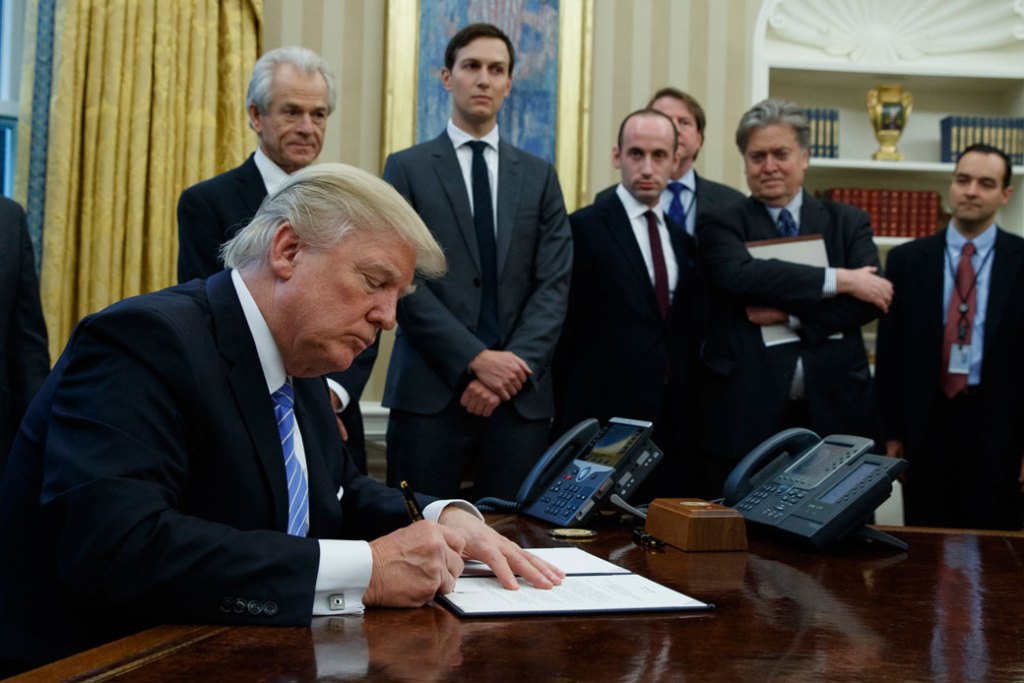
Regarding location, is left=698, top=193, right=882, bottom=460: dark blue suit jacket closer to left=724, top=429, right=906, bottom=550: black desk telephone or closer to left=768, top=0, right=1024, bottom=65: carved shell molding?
left=724, top=429, right=906, bottom=550: black desk telephone

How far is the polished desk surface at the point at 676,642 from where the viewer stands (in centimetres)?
124

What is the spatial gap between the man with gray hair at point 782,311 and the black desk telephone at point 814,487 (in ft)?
3.94

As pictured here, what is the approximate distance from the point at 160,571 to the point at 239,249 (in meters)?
0.55

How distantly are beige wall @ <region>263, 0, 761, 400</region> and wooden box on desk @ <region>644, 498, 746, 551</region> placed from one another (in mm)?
3551

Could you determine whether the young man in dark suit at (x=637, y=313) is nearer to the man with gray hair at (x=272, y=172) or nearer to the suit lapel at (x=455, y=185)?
the suit lapel at (x=455, y=185)

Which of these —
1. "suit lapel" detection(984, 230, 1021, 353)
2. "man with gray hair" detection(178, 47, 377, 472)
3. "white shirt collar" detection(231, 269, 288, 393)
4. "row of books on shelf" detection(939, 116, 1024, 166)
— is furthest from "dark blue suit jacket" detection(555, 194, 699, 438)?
"row of books on shelf" detection(939, 116, 1024, 166)

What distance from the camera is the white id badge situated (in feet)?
14.0

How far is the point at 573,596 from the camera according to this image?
160 cm

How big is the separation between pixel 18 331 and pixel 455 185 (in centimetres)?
132

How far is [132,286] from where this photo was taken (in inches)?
189

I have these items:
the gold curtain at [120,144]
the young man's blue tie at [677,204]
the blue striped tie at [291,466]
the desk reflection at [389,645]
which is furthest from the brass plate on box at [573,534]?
the gold curtain at [120,144]

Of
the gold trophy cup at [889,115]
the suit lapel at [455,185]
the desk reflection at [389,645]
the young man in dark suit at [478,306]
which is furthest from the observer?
the gold trophy cup at [889,115]

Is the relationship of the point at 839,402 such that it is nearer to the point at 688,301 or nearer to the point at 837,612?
the point at 688,301

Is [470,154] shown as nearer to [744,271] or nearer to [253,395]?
[744,271]
